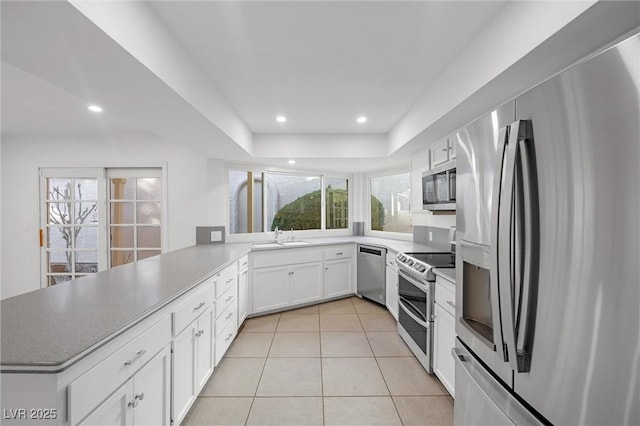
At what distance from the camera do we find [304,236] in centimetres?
464

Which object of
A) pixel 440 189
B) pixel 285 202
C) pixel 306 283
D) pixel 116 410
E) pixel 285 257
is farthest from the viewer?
pixel 285 202

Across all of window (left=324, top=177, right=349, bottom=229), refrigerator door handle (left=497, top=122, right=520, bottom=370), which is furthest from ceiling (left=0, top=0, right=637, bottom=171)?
window (left=324, top=177, right=349, bottom=229)

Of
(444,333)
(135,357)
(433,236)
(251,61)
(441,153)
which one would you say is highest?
(251,61)

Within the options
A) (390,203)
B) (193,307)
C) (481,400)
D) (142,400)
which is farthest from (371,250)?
(142,400)

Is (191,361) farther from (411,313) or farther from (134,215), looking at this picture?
(134,215)

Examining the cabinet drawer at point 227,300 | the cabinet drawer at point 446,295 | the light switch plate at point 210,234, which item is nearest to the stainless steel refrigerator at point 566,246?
the cabinet drawer at point 446,295

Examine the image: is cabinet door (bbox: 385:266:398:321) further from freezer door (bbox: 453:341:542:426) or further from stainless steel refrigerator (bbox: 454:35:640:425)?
stainless steel refrigerator (bbox: 454:35:640:425)

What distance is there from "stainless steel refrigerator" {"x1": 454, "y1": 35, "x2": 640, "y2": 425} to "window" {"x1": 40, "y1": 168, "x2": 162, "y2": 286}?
150 inches

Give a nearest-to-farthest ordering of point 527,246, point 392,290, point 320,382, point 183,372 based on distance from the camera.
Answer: point 527,246
point 183,372
point 320,382
point 392,290

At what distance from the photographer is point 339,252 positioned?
165 inches

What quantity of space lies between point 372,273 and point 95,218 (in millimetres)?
3823

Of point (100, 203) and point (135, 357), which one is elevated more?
point (100, 203)

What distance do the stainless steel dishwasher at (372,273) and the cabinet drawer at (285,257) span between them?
68 cm

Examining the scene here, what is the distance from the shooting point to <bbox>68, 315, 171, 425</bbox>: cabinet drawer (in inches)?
36.1
